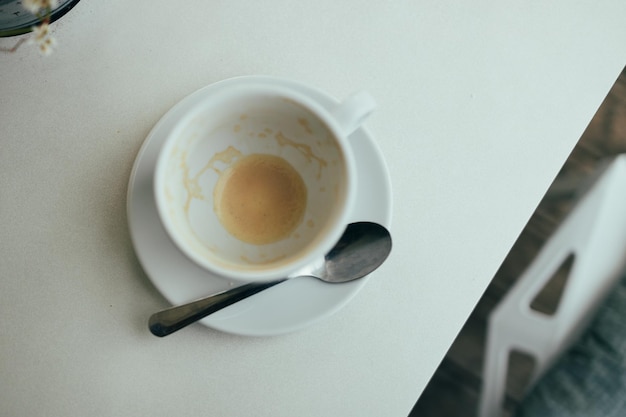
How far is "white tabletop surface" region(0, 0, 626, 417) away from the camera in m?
0.62

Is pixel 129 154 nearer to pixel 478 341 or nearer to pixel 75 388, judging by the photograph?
pixel 75 388

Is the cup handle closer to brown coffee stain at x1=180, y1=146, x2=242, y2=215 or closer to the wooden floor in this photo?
brown coffee stain at x1=180, y1=146, x2=242, y2=215

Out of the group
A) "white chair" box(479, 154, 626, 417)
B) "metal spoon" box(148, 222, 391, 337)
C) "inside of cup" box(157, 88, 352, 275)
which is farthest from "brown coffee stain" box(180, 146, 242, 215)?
"white chair" box(479, 154, 626, 417)

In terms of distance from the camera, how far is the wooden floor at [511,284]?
1248 mm

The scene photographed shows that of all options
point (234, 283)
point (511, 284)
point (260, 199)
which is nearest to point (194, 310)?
point (234, 283)

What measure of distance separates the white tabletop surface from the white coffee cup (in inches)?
3.7

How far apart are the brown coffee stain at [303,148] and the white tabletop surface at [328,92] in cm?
9

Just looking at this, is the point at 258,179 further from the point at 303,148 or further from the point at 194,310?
the point at 194,310

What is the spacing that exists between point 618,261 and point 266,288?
65 centimetres

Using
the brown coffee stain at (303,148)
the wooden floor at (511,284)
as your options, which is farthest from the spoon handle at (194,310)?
the wooden floor at (511,284)

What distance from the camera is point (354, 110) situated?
53cm

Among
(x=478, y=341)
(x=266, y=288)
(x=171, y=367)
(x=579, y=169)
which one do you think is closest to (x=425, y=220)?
(x=266, y=288)

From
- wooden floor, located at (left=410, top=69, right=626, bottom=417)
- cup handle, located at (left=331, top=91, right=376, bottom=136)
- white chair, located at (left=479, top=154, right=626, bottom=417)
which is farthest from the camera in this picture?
wooden floor, located at (left=410, top=69, right=626, bottom=417)

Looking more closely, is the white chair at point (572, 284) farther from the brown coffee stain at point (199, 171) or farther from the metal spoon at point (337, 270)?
the brown coffee stain at point (199, 171)
